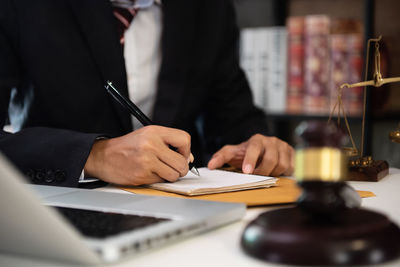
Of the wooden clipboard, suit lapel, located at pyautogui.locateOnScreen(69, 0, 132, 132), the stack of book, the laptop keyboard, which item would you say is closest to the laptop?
the laptop keyboard

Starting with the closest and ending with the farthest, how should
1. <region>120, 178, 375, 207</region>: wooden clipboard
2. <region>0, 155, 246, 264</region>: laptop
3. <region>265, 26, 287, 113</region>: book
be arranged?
<region>0, 155, 246, 264</region>: laptop < <region>120, 178, 375, 207</region>: wooden clipboard < <region>265, 26, 287, 113</region>: book

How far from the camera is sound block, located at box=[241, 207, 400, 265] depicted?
1.45 ft

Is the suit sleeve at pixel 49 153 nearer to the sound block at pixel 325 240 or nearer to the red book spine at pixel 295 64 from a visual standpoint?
the sound block at pixel 325 240

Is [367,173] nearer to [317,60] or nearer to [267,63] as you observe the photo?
[317,60]

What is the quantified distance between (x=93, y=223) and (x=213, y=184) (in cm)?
36

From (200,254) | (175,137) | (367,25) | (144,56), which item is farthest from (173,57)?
(200,254)

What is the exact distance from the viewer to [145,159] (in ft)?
2.98

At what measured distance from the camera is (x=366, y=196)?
823mm

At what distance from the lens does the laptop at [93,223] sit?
0.43 metres

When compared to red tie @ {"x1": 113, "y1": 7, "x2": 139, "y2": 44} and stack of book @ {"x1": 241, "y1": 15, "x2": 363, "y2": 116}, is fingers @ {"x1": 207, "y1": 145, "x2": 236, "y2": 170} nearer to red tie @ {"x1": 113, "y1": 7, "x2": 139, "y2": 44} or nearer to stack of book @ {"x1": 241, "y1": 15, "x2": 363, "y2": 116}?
red tie @ {"x1": 113, "y1": 7, "x2": 139, "y2": 44}

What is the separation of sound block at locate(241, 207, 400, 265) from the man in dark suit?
44cm

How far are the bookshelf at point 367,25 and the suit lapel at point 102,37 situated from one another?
0.98 meters

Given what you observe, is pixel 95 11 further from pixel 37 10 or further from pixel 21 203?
pixel 21 203

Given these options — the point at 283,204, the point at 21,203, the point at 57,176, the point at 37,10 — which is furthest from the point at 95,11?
the point at 21,203
